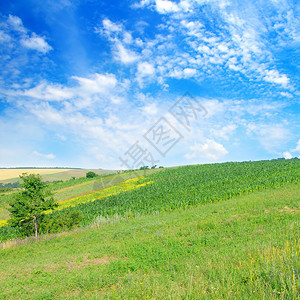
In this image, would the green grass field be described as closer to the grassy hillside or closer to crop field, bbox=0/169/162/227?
the grassy hillside

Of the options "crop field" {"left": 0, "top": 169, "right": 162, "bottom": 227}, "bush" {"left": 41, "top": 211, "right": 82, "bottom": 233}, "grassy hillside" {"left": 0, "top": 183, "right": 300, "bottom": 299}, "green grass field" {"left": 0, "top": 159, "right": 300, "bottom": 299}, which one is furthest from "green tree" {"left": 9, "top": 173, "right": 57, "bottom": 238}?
"crop field" {"left": 0, "top": 169, "right": 162, "bottom": 227}

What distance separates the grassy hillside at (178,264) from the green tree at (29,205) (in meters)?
2.58

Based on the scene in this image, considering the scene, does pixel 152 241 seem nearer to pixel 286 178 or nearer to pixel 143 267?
pixel 143 267

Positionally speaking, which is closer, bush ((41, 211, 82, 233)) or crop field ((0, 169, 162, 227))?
bush ((41, 211, 82, 233))

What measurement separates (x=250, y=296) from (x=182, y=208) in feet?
56.5

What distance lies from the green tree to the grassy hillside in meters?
2.58

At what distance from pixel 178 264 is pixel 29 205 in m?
13.0

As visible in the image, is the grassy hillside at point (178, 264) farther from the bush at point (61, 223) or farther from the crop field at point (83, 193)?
the crop field at point (83, 193)

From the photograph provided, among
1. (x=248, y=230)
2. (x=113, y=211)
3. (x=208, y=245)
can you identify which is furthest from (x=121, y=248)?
(x=113, y=211)

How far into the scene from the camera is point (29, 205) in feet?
51.2

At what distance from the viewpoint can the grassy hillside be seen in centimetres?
462

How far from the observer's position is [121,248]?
9789mm

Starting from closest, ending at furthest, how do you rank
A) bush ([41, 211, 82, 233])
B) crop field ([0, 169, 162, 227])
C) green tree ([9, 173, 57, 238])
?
green tree ([9, 173, 57, 238]) → bush ([41, 211, 82, 233]) → crop field ([0, 169, 162, 227])

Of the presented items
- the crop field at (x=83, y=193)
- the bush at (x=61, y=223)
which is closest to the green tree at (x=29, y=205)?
the bush at (x=61, y=223)
